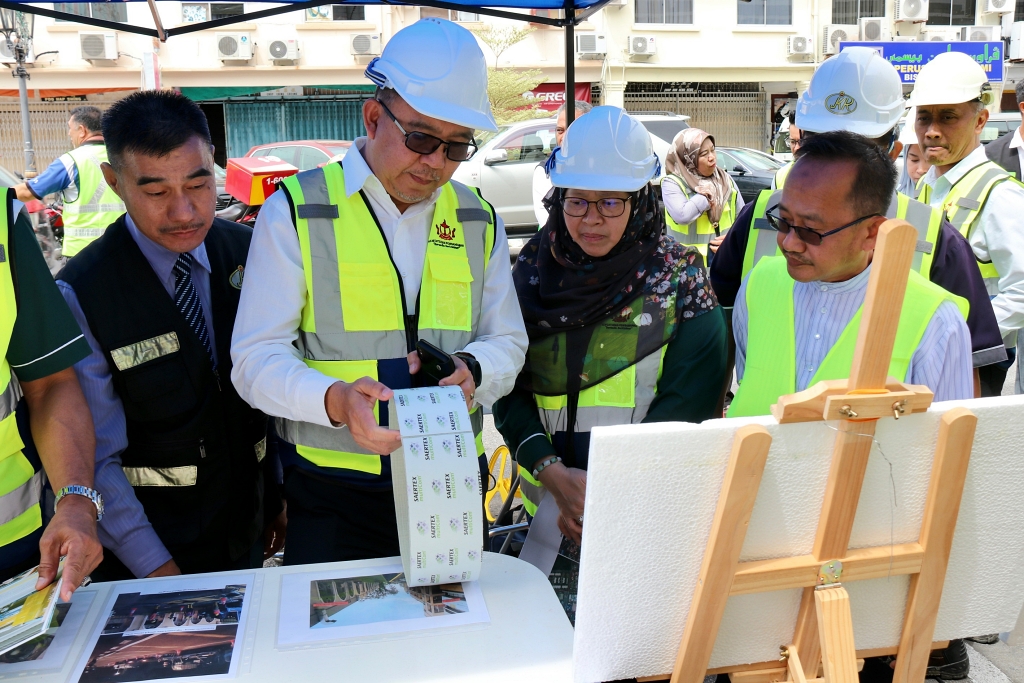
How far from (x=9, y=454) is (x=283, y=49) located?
2077 centimetres

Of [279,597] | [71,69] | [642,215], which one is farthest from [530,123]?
[71,69]

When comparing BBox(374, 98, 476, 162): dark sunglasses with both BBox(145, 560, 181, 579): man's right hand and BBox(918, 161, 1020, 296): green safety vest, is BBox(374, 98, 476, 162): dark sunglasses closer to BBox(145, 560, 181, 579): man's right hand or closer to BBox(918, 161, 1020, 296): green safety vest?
BBox(145, 560, 181, 579): man's right hand

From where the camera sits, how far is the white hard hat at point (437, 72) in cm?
185

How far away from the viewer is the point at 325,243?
1889mm

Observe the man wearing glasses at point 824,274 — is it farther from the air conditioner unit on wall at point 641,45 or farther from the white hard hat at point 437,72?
the air conditioner unit on wall at point 641,45

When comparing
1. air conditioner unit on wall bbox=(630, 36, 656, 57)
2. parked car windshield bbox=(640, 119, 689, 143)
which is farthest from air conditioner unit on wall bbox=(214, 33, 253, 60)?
parked car windshield bbox=(640, 119, 689, 143)

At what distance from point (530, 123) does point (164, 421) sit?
10870 mm

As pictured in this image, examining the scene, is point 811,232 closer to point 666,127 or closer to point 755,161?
point 666,127

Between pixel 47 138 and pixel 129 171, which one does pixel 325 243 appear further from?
pixel 47 138

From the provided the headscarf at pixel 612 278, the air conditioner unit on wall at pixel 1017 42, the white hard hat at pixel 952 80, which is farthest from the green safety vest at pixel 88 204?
the air conditioner unit on wall at pixel 1017 42

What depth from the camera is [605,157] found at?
2.26 metres

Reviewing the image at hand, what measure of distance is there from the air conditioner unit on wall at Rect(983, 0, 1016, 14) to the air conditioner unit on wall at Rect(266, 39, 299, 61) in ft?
61.0

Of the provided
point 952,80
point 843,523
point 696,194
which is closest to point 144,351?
point 843,523

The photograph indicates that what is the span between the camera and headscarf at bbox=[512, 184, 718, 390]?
2.28 m
